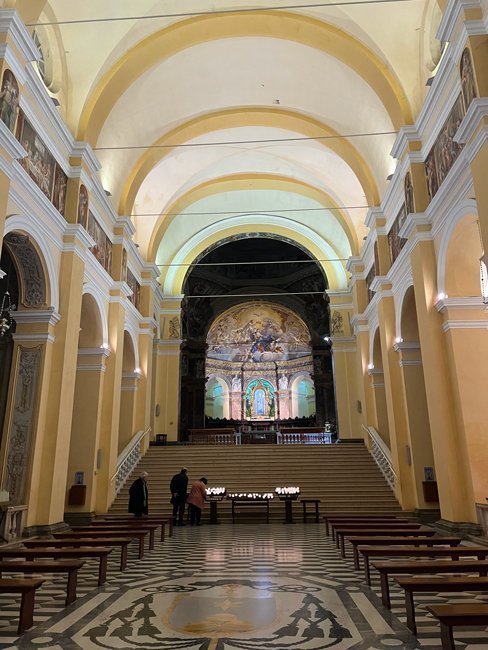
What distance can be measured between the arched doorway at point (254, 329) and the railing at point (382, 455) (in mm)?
11074

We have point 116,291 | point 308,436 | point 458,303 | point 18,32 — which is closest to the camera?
point 18,32

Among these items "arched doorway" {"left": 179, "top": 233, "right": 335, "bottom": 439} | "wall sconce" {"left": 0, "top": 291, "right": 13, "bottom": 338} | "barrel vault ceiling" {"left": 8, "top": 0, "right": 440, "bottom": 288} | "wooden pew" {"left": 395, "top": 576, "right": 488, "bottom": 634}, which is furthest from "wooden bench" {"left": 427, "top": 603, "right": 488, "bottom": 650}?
"arched doorway" {"left": 179, "top": 233, "right": 335, "bottom": 439}

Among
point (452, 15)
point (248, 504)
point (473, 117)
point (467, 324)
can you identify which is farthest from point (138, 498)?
point (452, 15)

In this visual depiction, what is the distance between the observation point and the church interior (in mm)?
4359

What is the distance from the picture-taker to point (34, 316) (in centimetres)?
909

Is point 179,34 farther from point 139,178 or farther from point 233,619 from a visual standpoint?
point 233,619

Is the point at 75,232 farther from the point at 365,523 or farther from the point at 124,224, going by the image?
the point at 365,523

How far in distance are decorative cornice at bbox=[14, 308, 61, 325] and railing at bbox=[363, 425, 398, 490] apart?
26.7 ft

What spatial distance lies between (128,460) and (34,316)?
5897 millimetres

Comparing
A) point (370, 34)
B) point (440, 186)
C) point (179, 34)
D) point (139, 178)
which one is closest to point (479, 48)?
point (440, 186)

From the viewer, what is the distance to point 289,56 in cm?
1180

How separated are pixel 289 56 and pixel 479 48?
6.07 metres

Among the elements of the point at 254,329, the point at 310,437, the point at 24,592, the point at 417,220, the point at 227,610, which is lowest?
the point at 227,610

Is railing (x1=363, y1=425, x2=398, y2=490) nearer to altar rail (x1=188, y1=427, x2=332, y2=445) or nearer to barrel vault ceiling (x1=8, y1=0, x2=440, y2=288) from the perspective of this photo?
altar rail (x1=188, y1=427, x2=332, y2=445)
